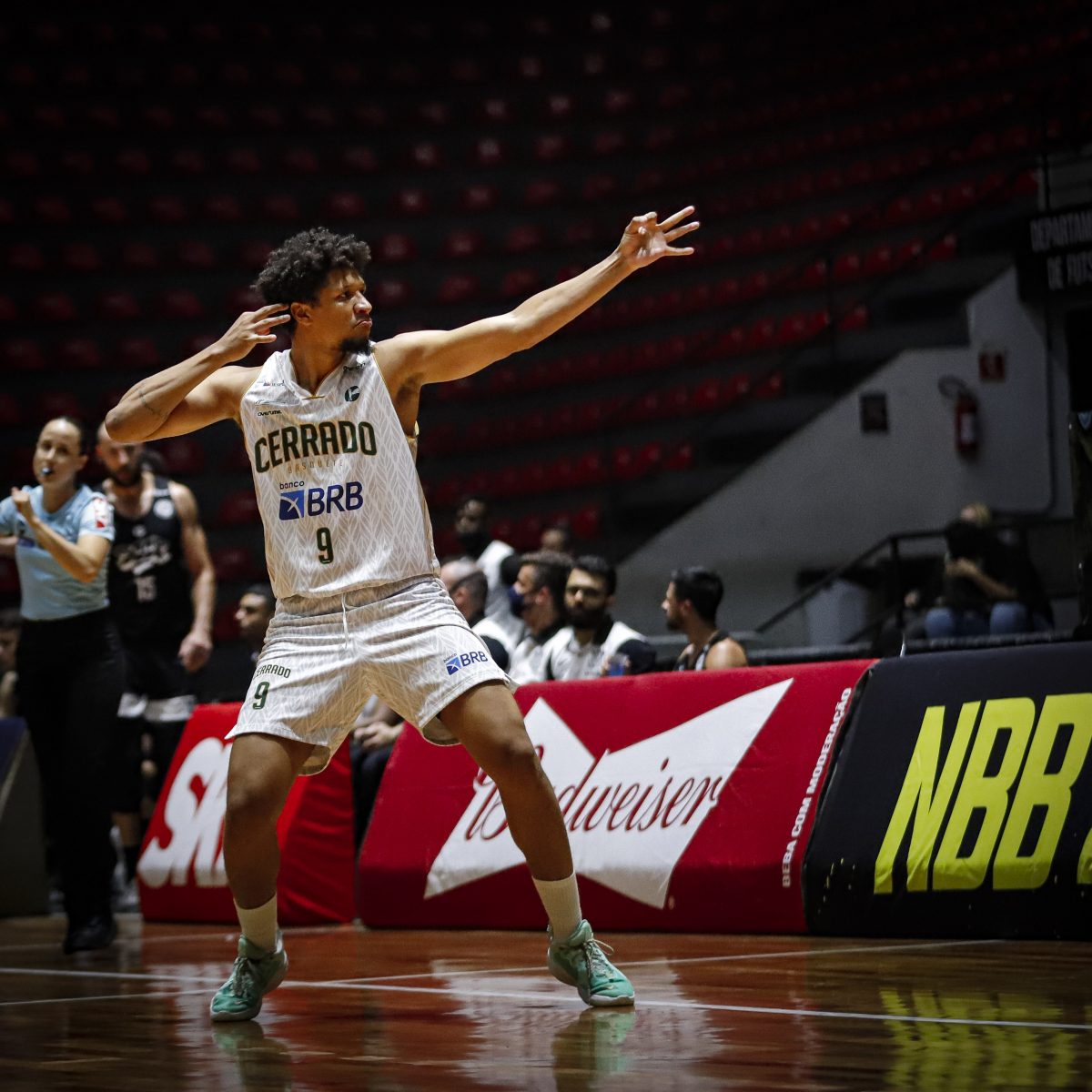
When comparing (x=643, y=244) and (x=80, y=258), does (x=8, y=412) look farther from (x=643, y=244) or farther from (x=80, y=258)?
(x=643, y=244)

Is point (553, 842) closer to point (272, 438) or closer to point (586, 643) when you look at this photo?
point (272, 438)

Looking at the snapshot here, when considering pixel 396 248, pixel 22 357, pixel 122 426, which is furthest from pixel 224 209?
pixel 122 426

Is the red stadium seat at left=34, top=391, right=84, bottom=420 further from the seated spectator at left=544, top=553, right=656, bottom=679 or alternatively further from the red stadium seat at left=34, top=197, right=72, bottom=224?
the seated spectator at left=544, top=553, right=656, bottom=679

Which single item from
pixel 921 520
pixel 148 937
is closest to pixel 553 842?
pixel 148 937

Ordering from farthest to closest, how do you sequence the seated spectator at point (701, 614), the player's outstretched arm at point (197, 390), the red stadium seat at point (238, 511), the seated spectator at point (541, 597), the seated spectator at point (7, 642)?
the red stadium seat at point (238, 511) < the seated spectator at point (7, 642) < the seated spectator at point (541, 597) < the seated spectator at point (701, 614) < the player's outstretched arm at point (197, 390)

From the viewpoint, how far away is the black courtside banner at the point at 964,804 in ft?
16.7

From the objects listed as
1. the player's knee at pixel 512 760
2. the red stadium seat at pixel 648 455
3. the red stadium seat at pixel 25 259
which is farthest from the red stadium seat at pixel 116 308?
the player's knee at pixel 512 760

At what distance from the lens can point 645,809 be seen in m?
6.30

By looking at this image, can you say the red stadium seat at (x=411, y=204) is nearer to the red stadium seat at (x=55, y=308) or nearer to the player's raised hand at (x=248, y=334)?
the red stadium seat at (x=55, y=308)

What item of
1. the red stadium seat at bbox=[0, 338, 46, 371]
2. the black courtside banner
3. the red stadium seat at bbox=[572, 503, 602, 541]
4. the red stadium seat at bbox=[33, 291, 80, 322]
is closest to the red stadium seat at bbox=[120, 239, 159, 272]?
the red stadium seat at bbox=[33, 291, 80, 322]

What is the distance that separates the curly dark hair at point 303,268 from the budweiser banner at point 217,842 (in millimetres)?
3341

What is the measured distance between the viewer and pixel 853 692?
5.94m

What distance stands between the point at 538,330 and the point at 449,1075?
1.76 m

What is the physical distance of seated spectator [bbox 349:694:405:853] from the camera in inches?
323
